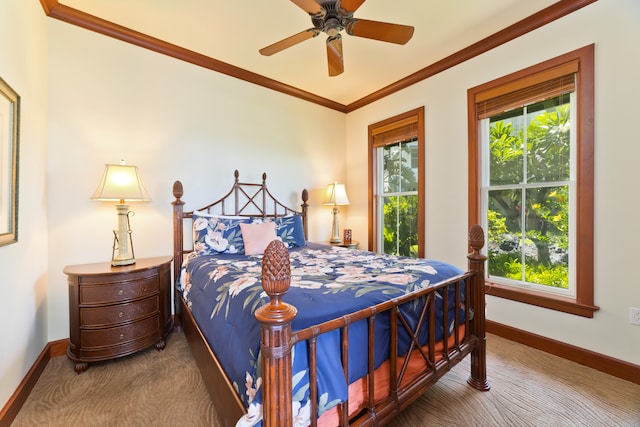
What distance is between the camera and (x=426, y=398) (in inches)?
64.9

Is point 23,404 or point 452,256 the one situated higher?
point 452,256

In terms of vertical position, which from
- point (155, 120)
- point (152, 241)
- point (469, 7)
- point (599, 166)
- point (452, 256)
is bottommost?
point (452, 256)

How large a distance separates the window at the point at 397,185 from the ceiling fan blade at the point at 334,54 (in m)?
1.44

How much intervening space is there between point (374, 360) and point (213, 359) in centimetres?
80

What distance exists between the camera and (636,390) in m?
1.71

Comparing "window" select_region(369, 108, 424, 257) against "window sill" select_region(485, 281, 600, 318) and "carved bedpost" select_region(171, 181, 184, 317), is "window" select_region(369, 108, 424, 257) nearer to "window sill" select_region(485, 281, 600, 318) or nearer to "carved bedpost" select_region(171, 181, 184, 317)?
"window sill" select_region(485, 281, 600, 318)

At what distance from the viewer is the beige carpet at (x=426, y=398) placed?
149 centimetres

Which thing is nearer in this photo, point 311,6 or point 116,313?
point 311,6

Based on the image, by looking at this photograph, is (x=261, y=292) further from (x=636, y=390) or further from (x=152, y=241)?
(x=636, y=390)

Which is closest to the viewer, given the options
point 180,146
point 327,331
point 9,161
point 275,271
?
point 275,271

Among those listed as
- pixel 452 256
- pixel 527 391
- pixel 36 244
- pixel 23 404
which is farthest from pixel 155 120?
pixel 527 391

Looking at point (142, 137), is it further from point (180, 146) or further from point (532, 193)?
point (532, 193)

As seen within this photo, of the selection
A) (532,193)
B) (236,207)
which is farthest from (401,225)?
(236,207)

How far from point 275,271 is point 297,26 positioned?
238 centimetres
